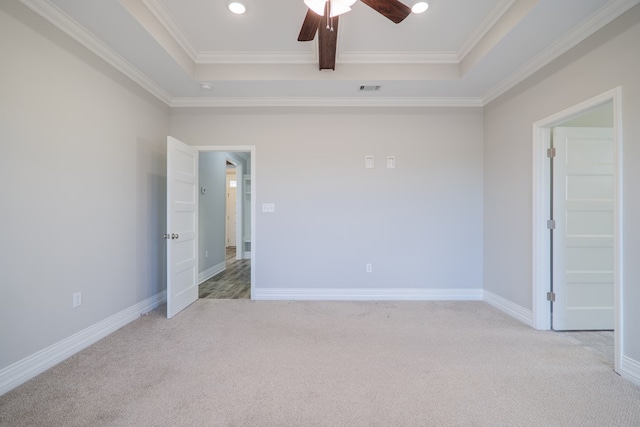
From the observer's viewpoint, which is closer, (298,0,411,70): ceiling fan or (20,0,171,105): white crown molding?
(298,0,411,70): ceiling fan

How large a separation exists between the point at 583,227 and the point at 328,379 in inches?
113

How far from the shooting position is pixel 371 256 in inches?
144

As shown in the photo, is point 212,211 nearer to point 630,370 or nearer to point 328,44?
point 328,44

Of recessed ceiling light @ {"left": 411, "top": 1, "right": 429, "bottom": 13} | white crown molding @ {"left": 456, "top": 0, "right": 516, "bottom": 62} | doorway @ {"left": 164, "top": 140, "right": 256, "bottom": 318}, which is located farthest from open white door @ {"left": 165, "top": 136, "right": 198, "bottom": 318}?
white crown molding @ {"left": 456, "top": 0, "right": 516, "bottom": 62}

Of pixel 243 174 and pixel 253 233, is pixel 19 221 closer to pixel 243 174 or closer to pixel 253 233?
pixel 253 233

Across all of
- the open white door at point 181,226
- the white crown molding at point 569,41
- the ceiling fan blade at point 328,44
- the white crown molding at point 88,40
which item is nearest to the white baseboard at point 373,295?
the open white door at point 181,226

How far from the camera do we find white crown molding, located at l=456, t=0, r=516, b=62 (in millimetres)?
2213

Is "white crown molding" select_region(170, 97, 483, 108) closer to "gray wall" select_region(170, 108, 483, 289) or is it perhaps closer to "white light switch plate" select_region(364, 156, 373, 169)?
"gray wall" select_region(170, 108, 483, 289)

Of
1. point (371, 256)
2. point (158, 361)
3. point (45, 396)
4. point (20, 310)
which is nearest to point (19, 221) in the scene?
point (20, 310)

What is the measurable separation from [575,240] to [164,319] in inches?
171

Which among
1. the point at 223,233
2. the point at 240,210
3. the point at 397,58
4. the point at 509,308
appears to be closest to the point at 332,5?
the point at 397,58

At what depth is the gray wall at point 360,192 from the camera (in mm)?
3625

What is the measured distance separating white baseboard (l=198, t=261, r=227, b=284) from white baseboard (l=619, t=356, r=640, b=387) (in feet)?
16.0

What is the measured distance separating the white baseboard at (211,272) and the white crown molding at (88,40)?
282 cm
